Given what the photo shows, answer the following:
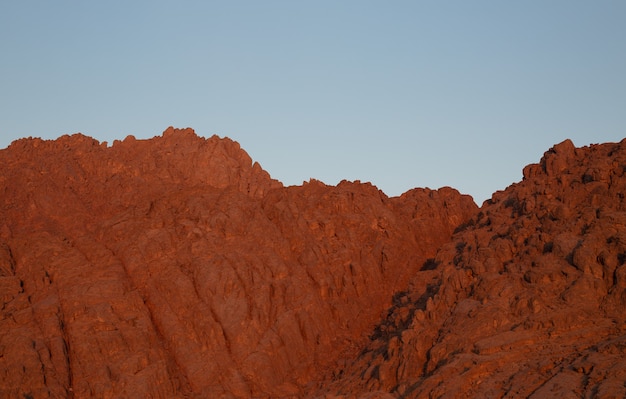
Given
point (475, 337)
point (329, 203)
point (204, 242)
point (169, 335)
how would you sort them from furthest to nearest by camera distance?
point (329, 203)
point (204, 242)
point (169, 335)
point (475, 337)

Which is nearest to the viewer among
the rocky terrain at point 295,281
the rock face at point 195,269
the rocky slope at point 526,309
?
the rocky slope at point 526,309

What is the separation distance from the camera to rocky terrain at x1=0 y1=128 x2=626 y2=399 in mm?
45500

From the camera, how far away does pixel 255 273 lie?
52719 mm

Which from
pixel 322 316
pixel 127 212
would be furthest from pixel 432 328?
pixel 127 212

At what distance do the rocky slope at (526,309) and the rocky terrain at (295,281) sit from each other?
3.5 inches

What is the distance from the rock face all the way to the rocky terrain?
0.32ft

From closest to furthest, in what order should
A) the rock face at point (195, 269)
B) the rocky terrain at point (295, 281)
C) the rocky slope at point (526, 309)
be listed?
the rocky slope at point (526, 309)
the rocky terrain at point (295, 281)
the rock face at point (195, 269)

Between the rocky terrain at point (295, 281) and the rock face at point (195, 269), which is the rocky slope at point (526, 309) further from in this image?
the rock face at point (195, 269)

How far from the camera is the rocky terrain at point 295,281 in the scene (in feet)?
149

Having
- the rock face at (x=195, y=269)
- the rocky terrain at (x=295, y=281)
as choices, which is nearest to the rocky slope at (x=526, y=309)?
the rocky terrain at (x=295, y=281)

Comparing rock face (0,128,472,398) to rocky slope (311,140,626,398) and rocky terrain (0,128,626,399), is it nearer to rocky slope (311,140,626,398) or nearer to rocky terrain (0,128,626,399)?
rocky terrain (0,128,626,399)

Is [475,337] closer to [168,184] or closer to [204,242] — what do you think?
[204,242]

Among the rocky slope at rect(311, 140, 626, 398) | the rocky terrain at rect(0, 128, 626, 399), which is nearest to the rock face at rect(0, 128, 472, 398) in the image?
the rocky terrain at rect(0, 128, 626, 399)

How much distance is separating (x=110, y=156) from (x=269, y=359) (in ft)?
55.5
